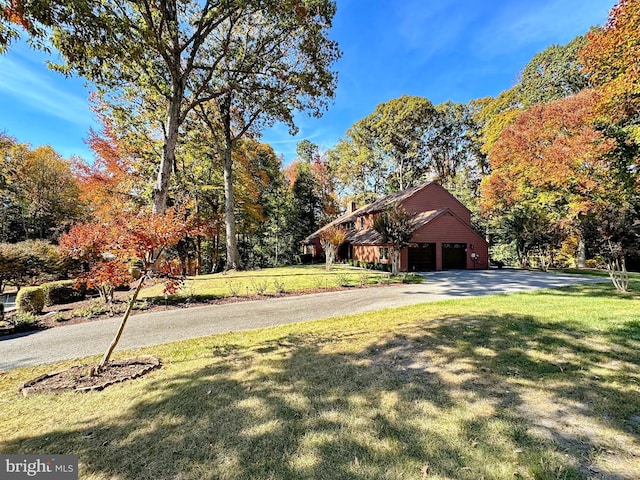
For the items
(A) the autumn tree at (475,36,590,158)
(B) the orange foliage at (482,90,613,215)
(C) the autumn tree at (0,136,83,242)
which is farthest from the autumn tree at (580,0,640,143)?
(C) the autumn tree at (0,136,83,242)

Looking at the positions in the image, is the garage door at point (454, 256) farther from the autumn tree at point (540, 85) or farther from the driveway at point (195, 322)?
the autumn tree at point (540, 85)

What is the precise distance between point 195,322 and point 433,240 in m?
18.9

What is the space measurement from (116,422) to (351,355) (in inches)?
137

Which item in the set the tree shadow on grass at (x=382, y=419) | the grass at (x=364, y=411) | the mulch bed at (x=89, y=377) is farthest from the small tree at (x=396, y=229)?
the mulch bed at (x=89, y=377)

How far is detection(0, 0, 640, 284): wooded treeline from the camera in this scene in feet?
31.0

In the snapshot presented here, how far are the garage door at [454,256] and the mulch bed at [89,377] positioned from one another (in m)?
21.5

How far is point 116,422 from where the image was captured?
10.7 feet

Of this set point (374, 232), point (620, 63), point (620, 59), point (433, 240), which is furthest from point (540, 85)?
point (374, 232)

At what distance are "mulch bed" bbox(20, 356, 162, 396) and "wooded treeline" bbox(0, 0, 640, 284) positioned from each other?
102 inches

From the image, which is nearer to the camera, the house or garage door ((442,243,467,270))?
the house

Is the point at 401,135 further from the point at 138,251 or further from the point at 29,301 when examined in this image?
the point at 29,301

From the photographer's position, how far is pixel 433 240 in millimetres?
21625

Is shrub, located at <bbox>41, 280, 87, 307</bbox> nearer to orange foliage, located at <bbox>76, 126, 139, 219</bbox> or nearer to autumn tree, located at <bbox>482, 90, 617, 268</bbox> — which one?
orange foliage, located at <bbox>76, 126, 139, 219</bbox>

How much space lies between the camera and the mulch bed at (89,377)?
4117mm
